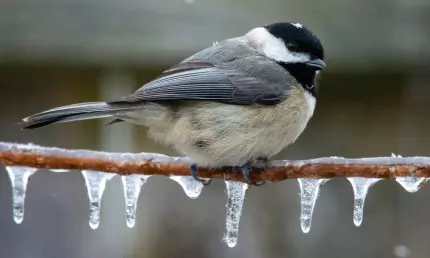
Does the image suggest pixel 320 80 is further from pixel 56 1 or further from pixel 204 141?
pixel 56 1

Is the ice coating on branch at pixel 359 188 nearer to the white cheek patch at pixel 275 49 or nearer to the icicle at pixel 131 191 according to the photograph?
the icicle at pixel 131 191

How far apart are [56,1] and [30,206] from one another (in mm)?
714

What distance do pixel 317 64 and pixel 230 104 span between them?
10.8 inches

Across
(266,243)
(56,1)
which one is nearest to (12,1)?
(56,1)

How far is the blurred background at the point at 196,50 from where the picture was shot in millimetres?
2270

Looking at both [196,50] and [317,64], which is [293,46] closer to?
[317,64]

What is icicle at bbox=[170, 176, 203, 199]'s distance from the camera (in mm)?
1550

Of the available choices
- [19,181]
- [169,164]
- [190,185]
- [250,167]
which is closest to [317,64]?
[250,167]

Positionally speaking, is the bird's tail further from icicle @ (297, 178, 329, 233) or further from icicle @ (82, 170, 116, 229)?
icicle @ (297, 178, 329, 233)

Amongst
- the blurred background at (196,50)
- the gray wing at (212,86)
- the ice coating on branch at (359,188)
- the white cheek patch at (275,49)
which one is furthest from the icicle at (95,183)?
the blurred background at (196,50)

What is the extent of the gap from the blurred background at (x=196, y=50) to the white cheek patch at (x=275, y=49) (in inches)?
15.4

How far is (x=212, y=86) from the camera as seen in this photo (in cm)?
174

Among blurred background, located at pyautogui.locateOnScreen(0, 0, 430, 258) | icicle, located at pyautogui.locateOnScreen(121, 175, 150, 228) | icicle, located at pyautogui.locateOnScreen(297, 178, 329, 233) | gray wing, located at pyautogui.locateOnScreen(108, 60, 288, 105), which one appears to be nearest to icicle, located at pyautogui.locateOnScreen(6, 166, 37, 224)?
icicle, located at pyautogui.locateOnScreen(121, 175, 150, 228)

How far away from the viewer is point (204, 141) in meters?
1.69
